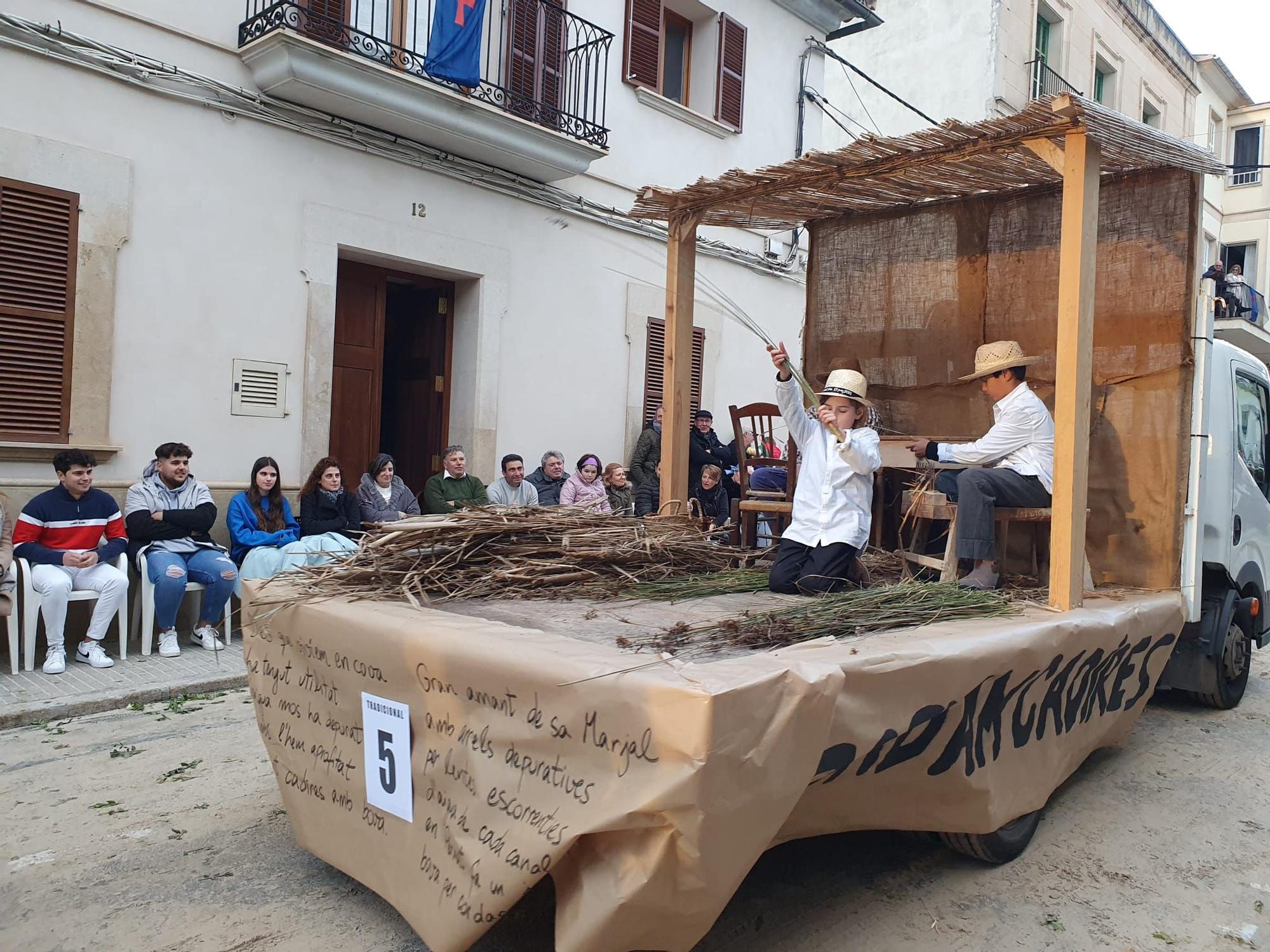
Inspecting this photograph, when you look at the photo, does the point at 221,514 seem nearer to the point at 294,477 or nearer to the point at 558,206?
the point at 294,477

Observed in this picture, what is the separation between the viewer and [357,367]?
877cm

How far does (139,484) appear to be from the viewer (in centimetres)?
635

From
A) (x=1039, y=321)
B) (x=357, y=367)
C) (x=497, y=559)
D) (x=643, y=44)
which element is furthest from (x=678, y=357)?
(x=643, y=44)

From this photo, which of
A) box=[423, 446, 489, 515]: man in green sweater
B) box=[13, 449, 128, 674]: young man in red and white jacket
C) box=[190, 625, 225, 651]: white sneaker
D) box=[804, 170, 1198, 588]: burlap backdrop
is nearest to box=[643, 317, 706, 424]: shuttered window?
box=[423, 446, 489, 515]: man in green sweater

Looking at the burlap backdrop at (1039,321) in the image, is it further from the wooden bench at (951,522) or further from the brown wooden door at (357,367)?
the brown wooden door at (357,367)

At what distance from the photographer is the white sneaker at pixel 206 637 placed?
638 cm

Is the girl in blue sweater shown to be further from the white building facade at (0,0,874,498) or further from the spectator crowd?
the white building facade at (0,0,874,498)

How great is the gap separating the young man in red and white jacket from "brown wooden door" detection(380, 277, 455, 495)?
3.69 meters

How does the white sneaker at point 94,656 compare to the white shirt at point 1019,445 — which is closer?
the white shirt at point 1019,445

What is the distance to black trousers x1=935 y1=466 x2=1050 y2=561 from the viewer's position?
4430 millimetres

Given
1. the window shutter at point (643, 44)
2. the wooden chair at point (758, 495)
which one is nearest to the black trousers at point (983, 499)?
the wooden chair at point (758, 495)

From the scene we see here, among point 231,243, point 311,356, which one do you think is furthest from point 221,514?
point 231,243

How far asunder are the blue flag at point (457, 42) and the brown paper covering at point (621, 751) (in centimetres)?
590

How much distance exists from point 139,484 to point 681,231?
12.6 ft
